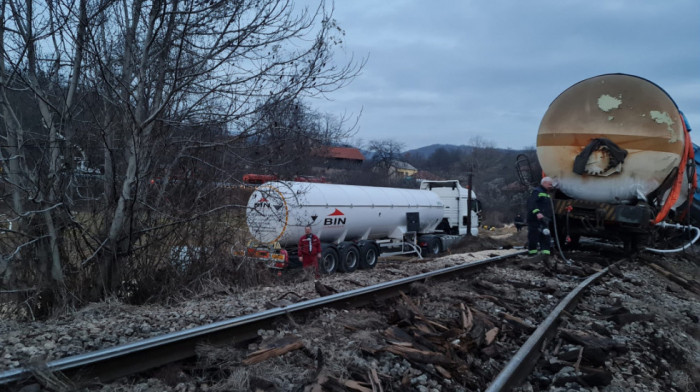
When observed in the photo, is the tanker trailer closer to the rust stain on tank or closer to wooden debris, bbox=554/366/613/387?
the rust stain on tank

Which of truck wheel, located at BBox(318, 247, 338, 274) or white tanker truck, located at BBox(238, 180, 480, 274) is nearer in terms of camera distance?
white tanker truck, located at BBox(238, 180, 480, 274)

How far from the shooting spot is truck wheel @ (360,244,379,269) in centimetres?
1557

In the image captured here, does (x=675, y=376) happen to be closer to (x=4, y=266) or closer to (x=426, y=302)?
(x=426, y=302)

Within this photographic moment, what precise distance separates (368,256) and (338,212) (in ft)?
8.12

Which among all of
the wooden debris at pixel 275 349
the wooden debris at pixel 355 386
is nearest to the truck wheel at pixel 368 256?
the wooden debris at pixel 275 349

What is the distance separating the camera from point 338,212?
47.9ft

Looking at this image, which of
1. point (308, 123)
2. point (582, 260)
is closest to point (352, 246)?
point (582, 260)

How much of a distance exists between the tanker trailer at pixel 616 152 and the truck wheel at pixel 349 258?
6345mm

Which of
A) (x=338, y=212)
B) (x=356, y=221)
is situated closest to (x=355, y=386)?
(x=338, y=212)

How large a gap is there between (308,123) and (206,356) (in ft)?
16.4

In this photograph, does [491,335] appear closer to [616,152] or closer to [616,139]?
[616,152]

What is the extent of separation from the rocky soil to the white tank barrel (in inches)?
213

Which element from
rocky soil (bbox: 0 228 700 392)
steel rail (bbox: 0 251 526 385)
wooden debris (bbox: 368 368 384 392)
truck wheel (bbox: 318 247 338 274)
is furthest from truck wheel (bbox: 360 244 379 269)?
wooden debris (bbox: 368 368 384 392)

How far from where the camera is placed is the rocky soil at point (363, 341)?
3477 mm
